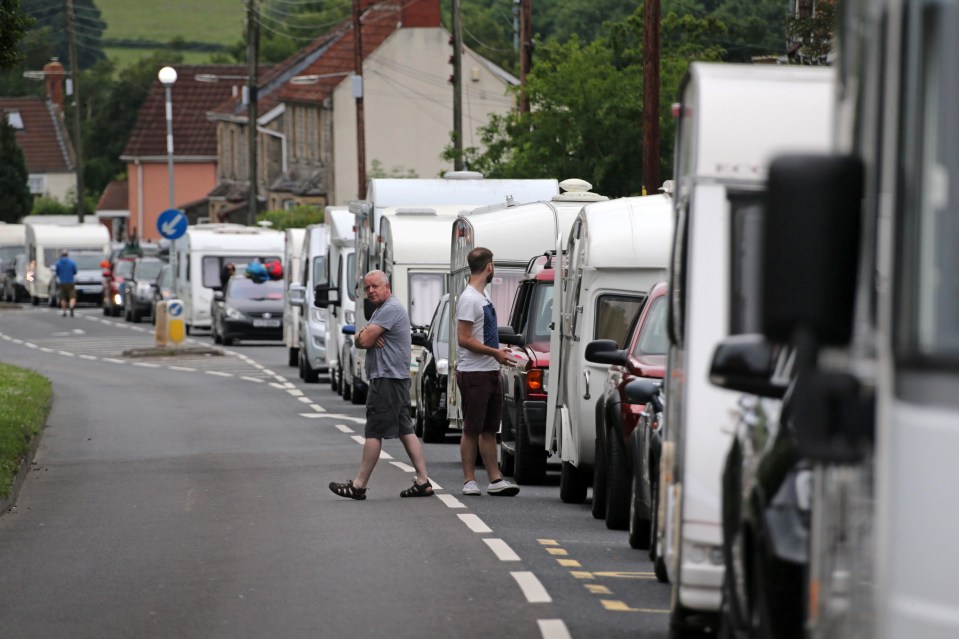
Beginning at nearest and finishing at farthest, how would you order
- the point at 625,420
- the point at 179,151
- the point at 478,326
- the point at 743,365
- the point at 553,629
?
the point at 743,365 → the point at 553,629 → the point at 625,420 → the point at 478,326 → the point at 179,151

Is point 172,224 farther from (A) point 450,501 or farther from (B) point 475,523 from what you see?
(B) point 475,523

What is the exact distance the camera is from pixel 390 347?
14930 mm

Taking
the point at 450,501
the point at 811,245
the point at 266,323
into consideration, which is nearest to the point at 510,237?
the point at 450,501

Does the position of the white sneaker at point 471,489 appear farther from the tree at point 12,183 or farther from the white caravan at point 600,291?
the tree at point 12,183

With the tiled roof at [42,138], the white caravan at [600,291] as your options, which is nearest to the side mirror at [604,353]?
the white caravan at [600,291]

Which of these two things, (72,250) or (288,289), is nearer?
(288,289)

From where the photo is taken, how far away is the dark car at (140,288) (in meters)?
57.0

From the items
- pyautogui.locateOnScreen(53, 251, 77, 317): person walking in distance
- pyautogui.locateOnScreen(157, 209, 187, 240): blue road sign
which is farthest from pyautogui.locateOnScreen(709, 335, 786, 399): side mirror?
pyautogui.locateOnScreen(53, 251, 77, 317): person walking in distance

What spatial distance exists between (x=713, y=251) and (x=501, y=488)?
7366mm

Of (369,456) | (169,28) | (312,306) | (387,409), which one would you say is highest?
(169,28)

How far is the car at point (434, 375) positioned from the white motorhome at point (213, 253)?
84.4 ft

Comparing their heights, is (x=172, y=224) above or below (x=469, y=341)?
above

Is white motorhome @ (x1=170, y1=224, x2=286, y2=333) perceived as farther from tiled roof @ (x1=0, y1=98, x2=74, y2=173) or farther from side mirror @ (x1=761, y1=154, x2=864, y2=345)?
tiled roof @ (x1=0, y1=98, x2=74, y2=173)

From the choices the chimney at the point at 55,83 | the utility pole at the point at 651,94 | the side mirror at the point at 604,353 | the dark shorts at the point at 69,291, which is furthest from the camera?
the chimney at the point at 55,83
